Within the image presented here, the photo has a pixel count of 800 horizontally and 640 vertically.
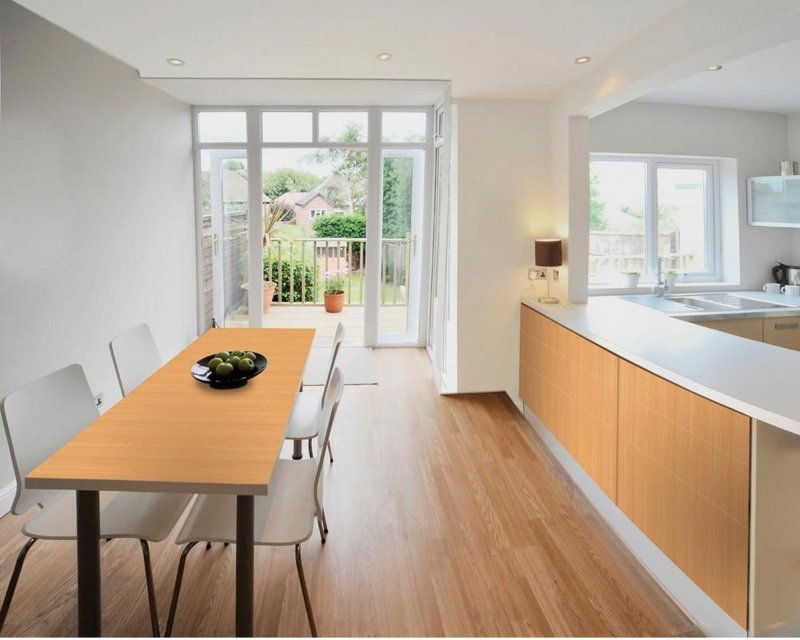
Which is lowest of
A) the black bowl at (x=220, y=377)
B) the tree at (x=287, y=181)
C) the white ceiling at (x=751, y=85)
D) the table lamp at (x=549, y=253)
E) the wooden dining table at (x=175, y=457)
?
the wooden dining table at (x=175, y=457)

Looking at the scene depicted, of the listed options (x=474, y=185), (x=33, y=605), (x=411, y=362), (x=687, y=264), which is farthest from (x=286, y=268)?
(x=33, y=605)

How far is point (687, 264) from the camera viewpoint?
4.65 meters

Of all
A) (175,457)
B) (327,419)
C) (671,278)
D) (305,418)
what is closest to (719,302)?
(671,278)

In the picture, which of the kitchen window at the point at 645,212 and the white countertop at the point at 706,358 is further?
the kitchen window at the point at 645,212

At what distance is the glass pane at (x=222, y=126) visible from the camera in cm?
571

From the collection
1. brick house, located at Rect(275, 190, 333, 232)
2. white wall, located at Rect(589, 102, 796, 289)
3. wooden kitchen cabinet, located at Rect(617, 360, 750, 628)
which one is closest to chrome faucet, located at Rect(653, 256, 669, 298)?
white wall, located at Rect(589, 102, 796, 289)

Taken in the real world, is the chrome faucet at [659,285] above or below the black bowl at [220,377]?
above

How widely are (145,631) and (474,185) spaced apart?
11.0ft

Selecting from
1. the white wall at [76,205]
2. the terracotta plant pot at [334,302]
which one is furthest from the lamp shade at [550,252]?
the terracotta plant pot at [334,302]

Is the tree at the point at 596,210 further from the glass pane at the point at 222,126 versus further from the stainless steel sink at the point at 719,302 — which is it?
the glass pane at the point at 222,126

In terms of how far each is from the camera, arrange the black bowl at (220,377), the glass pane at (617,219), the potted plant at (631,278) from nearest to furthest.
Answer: the black bowl at (220,377)
the potted plant at (631,278)
the glass pane at (617,219)

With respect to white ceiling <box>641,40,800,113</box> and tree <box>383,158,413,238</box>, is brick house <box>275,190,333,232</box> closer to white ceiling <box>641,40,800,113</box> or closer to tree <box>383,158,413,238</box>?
tree <box>383,158,413,238</box>

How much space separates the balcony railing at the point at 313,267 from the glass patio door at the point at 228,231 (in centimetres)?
54

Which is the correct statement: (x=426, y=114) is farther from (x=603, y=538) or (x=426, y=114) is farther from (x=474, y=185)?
(x=603, y=538)
